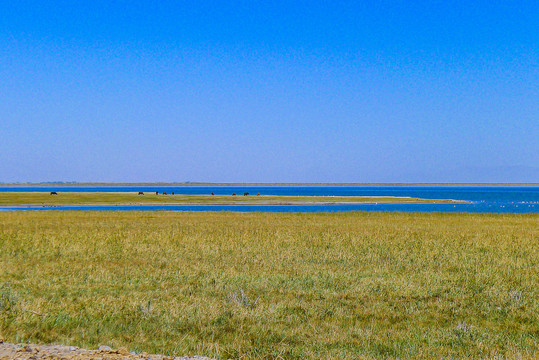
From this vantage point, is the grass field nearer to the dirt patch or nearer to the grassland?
the dirt patch

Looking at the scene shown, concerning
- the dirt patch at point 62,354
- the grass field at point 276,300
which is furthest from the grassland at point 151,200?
the dirt patch at point 62,354

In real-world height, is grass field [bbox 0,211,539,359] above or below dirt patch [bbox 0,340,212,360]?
below

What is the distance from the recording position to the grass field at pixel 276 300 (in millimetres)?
8727

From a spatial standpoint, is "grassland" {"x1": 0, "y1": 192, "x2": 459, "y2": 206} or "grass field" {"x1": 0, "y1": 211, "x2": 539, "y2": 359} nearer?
"grass field" {"x1": 0, "y1": 211, "x2": 539, "y2": 359}

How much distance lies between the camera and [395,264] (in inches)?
658

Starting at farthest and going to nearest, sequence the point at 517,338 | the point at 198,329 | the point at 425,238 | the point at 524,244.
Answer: the point at 425,238 → the point at 524,244 → the point at 198,329 → the point at 517,338

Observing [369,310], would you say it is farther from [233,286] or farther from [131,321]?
[131,321]

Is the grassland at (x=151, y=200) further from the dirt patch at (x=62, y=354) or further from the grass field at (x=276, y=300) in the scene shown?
the dirt patch at (x=62, y=354)

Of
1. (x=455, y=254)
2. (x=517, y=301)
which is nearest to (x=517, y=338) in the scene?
(x=517, y=301)

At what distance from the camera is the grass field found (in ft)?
28.6

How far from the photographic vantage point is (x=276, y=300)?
11.7 m

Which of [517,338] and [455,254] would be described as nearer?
[517,338]

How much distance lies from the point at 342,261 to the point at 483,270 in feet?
15.6

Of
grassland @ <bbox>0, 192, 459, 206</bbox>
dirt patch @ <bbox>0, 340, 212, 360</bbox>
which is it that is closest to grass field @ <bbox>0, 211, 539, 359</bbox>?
dirt patch @ <bbox>0, 340, 212, 360</bbox>
